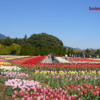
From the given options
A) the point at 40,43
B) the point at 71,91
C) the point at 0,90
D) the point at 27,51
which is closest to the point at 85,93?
the point at 71,91

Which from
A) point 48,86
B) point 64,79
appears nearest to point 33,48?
point 64,79

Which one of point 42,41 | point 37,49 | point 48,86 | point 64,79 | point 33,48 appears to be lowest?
point 48,86

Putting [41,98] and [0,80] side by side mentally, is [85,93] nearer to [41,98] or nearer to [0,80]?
[41,98]

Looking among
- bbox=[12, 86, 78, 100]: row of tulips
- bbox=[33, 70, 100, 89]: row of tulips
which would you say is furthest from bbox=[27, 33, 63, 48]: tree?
bbox=[12, 86, 78, 100]: row of tulips

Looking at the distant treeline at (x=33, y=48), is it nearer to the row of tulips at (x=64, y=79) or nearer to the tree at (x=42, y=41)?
the tree at (x=42, y=41)

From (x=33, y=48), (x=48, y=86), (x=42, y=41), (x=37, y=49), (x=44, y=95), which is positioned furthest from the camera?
(x=42, y=41)

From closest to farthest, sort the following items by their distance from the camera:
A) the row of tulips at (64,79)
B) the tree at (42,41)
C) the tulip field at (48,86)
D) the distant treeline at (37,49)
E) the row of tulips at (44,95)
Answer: the row of tulips at (44,95) < the tulip field at (48,86) < the row of tulips at (64,79) < the distant treeline at (37,49) < the tree at (42,41)

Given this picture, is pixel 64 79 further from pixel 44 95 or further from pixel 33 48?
pixel 33 48

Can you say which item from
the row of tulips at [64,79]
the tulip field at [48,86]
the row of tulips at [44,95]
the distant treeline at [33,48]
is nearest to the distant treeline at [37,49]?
the distant treeline at [33,48]

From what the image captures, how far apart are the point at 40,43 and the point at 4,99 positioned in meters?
61.8

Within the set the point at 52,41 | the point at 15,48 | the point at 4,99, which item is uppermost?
the point at 52,41

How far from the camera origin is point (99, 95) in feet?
15.6

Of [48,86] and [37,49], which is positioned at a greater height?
[37,49]

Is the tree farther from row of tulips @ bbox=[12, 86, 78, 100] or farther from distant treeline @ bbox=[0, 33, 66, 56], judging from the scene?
row of tulips @ bbox=[12, 86, 78, 100]
